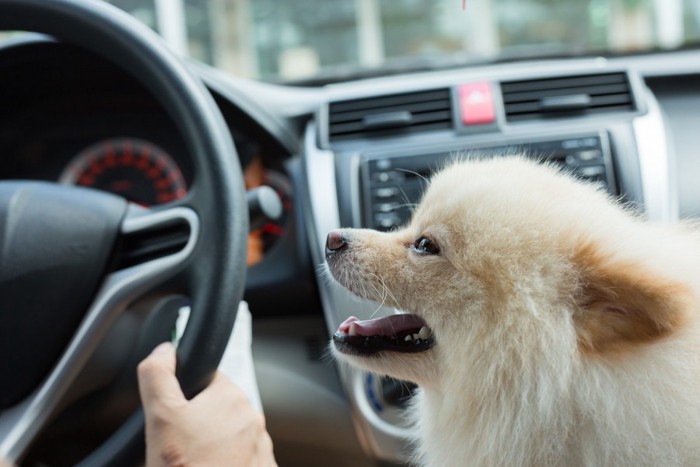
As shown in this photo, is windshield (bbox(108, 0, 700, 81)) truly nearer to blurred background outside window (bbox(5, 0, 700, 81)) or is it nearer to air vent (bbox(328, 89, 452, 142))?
blurred background outside window (bbox(5, 0, 700, 81))

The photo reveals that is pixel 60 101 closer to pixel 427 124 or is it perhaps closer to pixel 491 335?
pixel 427 124

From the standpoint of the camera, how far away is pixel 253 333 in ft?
7.04

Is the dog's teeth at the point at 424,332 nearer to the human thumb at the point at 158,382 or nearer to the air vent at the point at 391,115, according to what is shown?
the human thumb at the point at 158,382

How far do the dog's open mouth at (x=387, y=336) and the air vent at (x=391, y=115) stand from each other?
785mm

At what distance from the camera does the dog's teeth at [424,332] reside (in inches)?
54.5

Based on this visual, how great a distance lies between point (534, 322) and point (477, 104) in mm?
1050

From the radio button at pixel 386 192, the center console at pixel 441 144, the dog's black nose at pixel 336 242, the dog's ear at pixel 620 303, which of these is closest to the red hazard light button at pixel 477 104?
the center console at pixel 441 144

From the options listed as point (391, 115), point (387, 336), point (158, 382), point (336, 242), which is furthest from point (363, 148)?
Result: point (158, 382)

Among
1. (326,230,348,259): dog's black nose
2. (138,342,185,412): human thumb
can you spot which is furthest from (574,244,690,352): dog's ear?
(138,342,185,412): human thumb

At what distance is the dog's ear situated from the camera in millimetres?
1001

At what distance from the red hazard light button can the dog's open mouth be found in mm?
802

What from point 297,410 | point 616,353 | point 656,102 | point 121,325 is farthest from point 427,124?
point 616,353

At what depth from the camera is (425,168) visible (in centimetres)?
200

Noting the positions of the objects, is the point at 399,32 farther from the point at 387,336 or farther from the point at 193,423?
the point at 193,423
